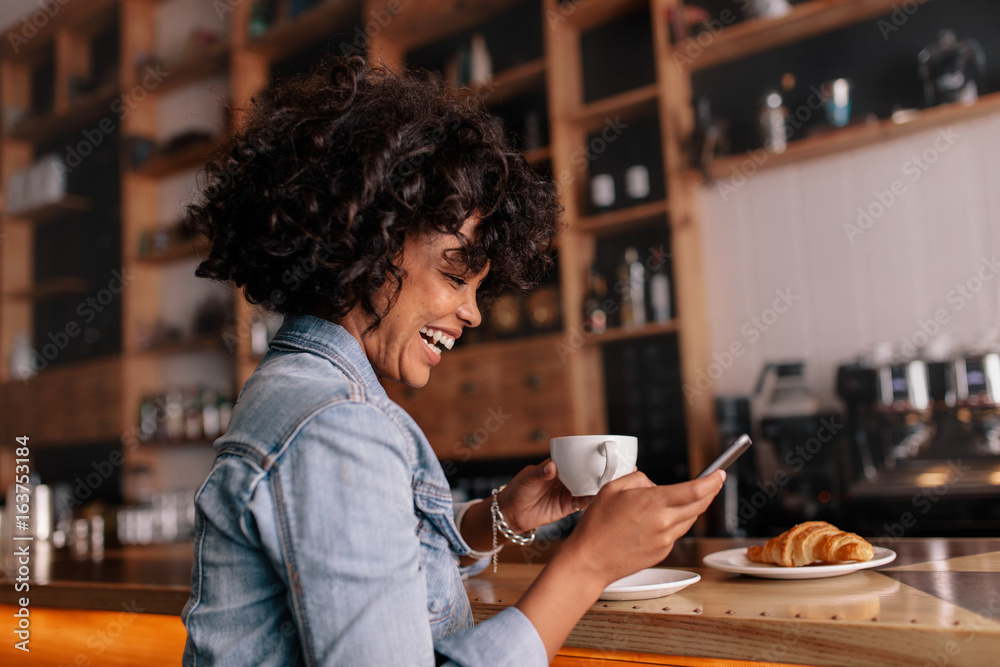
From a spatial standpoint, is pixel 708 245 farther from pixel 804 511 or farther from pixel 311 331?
pixel 311 331

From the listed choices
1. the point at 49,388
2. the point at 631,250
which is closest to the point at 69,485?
the point at 49,388

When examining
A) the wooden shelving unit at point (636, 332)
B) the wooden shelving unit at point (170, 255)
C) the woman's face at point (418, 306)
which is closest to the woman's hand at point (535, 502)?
the woman's face at point (418, 306)

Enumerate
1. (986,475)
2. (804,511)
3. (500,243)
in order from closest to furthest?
(500,243) < (986,475) < (804,511)

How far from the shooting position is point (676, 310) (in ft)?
9.84

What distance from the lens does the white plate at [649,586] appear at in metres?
1.00

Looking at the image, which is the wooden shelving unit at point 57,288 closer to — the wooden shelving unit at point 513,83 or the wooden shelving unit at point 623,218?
the wooden shelving unit at point 513,83

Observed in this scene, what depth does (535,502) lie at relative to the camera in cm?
118

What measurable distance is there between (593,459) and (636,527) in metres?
0.18

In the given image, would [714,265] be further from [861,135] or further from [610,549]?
[610,549]

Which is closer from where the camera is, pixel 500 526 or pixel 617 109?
pixel 500 526

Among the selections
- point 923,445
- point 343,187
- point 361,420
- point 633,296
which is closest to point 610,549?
point 361,420

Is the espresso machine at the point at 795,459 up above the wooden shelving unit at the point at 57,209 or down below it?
below

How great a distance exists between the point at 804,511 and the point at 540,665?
6.93ft

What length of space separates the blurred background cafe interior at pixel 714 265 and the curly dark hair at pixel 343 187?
192 cm
